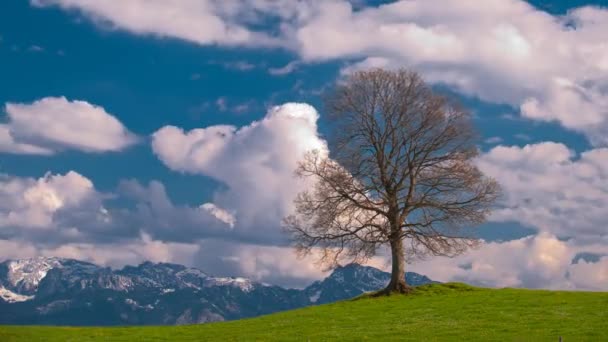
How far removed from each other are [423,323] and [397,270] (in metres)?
19.2

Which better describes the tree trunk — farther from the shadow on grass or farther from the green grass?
the green grass

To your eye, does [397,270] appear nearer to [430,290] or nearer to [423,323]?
[430,290]

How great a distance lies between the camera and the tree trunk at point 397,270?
6450cm

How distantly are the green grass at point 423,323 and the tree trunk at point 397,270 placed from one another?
1.72 meters

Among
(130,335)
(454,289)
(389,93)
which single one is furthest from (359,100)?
(130,335)

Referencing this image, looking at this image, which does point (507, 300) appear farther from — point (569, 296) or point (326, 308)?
point (326, 308)

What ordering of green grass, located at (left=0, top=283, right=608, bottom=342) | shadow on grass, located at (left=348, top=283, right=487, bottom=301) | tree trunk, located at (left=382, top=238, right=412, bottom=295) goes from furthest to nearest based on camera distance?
tree trunk, located at (left=382, top=238, right=412, bottom=295)
shadow on grass, located at (left=348, top=283, right=487, bottom=301)
green grass, located at (left=0, top=283, right=608, bottom=342)

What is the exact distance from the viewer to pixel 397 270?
213ft

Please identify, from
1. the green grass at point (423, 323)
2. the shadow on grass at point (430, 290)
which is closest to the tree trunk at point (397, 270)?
the shadow on grass at point (430, 290)

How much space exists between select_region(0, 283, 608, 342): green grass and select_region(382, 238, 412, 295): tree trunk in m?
1.72

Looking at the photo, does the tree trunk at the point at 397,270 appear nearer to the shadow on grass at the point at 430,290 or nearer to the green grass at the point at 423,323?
the shadow on grass at the point at 430,290

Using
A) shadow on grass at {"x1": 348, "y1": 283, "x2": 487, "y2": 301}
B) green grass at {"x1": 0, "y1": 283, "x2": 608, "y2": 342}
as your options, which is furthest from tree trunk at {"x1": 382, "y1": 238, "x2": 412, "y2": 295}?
green grass at {"x1": 0, "y1": 283, "x2": 608, "y2": 342}

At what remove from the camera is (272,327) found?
50156 mm

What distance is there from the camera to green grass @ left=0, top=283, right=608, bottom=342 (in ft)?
133
